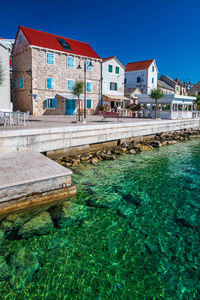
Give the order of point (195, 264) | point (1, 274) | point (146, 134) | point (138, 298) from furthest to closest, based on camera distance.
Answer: point (146, 134) → point (195, 264) → point (1, 274) → point (138, 298)

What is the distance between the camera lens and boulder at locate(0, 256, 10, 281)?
3719 millimetres

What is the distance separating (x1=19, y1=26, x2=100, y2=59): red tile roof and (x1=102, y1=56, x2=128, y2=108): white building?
2249 millimetres

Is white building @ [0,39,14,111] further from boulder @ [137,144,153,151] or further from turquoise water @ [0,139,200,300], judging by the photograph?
turquoise water @ [0,139,200,300]

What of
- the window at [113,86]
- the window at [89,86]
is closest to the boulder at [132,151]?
the window at [89,86]

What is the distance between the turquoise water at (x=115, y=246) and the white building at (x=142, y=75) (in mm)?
35377

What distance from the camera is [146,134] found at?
16984 mm

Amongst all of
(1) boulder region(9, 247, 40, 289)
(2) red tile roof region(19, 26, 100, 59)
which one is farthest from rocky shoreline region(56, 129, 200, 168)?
(2) red tile roof region(19, 26, 100, 59)

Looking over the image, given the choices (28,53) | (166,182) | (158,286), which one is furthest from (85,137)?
(28,53)

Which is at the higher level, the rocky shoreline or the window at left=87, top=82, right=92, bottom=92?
the window at left=87, top=82, right=92, bottom=92

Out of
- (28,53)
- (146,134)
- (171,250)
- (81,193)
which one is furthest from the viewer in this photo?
(28,53)

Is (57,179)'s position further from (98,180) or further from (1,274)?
(1,274)

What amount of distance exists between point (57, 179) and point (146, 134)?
11856 mm

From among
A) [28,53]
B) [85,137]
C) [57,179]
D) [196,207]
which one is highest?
[28,53]

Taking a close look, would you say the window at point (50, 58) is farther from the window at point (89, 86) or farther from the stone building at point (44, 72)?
the window at point (89, 86)
